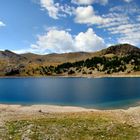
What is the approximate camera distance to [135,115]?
4778 centimetres

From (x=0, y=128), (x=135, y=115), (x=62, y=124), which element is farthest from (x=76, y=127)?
(x=135, y=115)

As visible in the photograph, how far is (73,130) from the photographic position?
3669 centimetres

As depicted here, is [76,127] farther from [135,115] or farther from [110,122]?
[135,115]

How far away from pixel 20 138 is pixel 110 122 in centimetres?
1339

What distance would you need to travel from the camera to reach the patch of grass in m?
34.2

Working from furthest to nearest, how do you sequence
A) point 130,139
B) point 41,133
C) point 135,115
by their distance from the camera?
point 135,115 < point 41,133 < point 130,139

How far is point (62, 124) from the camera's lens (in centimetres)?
3959

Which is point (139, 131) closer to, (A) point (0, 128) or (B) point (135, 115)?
(B) point (135, 115)

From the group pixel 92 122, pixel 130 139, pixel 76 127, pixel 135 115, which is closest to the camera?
pixel 130 139

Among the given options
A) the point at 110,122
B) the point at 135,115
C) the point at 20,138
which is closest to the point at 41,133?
the point at 20,138

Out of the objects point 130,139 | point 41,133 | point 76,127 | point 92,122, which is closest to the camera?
point 130,139

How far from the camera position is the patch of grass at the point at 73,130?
3422cm

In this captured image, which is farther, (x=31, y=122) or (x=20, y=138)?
(x=31, y=122)

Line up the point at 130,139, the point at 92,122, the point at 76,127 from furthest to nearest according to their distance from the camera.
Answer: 1. the point at 92,122
2. the point at 76,127
3. the point at 130,139
